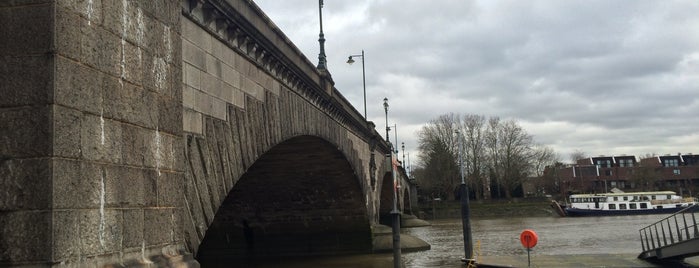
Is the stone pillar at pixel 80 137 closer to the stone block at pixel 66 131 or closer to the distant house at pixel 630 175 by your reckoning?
the stone block at pixel 66 131

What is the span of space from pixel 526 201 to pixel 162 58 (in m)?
86.1

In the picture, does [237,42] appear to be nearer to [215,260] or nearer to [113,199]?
[113,199]

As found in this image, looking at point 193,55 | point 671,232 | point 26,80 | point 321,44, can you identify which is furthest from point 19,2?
point 671,232

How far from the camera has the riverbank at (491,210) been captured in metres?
78.8

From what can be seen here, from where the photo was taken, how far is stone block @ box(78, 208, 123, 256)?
5.51m

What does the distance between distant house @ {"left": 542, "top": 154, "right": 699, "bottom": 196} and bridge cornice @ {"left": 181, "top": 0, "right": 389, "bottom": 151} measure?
9715cm

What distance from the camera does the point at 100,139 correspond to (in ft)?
19.2

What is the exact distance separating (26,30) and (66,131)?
3.10 ft

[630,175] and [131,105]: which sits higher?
[630,175]

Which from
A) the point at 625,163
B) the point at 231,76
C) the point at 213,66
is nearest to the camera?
the point at 213,66

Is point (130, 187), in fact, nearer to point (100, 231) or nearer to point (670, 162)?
A: point (100, 231)

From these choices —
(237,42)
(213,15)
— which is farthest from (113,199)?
(237,42)

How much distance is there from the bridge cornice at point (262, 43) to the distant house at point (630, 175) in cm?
9715

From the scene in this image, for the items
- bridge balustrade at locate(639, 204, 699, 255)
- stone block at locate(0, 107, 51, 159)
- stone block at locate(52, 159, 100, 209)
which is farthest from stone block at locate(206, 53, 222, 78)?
bridge balustrade at locate(639, 204, 699, 255)
